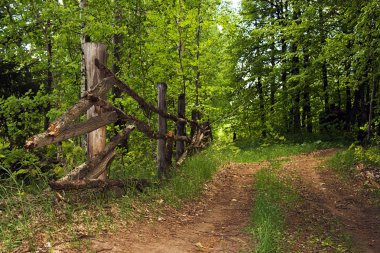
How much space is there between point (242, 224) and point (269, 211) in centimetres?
62

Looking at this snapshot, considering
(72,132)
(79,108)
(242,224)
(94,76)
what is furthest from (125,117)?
(242,224)

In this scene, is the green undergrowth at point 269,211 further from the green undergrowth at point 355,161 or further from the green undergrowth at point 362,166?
the green undergrowth at point 355,161

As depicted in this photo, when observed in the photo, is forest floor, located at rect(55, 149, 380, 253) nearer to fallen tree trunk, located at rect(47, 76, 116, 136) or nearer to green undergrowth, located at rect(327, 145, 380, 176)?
green undergrowth, located at rect(327, 145, 380, 176)

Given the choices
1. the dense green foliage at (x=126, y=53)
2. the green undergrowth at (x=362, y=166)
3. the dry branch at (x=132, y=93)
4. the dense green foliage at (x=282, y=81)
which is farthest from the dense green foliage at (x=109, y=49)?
the dense green foliage at (x=282, y=81)

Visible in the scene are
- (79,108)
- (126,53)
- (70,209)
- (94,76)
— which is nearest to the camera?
(79,108)

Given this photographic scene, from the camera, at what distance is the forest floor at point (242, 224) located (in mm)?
4141

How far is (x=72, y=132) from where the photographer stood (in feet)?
13.3

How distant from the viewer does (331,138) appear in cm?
1883

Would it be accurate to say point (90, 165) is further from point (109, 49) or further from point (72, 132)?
point (109, 49)

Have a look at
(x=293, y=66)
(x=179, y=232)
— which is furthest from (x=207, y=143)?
(x=293, y=66)

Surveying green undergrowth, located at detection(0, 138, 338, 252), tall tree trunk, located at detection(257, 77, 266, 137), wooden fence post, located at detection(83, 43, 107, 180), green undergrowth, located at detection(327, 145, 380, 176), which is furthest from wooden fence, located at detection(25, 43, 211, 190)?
tall tree trunk, located at detection(257, 77, 266, 137)

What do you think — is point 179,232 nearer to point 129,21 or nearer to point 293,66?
point 129,21

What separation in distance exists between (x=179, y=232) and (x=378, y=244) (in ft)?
10.3

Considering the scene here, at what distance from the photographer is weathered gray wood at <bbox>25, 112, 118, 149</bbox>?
3.55 m
